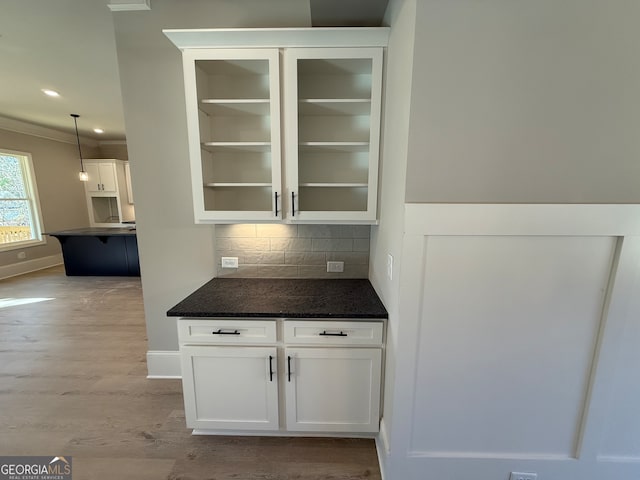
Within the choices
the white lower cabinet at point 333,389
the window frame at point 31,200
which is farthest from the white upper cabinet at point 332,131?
the window frame at point 31,200

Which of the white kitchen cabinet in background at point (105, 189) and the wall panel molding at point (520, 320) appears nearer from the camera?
the wall panel molding at point (520, 320)

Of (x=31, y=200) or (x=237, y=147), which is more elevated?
(x=237, y=147)

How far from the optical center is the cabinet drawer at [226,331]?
1.45 meters

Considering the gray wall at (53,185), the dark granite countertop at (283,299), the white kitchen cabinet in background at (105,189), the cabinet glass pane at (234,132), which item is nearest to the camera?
the dark granite countertop at (283,299)

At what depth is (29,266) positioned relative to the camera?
5234 mm

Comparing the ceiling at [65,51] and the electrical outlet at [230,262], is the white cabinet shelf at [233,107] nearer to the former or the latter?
the ceiling at [65,51]

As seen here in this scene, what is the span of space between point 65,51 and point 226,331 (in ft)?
11.2

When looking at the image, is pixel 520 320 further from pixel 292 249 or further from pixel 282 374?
pixel 292 249

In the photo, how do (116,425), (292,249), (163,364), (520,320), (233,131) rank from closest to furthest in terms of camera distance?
(520,320), (116,425), (233,131), (292,249), (163,364)

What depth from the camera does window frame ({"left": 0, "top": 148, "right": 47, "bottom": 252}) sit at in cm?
510

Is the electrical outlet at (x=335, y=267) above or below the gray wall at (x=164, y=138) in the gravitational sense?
below

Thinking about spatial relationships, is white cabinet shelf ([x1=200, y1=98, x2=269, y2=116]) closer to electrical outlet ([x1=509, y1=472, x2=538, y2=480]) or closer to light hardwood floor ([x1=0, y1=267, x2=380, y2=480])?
light hardwood floor ([x1=0, y1=267, x2=380, y2=480])

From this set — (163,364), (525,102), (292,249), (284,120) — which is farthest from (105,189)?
(525,102)

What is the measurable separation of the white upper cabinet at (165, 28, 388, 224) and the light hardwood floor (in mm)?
1443
